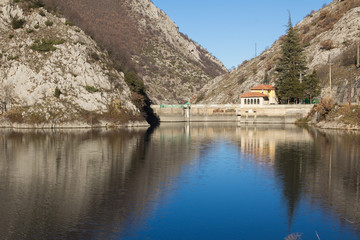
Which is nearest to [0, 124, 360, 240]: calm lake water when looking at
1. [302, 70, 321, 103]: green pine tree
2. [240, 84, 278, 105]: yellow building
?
[302, 70, 321, 103]: green pine tree

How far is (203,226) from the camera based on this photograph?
2348cm

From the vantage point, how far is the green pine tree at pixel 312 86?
123625 mm

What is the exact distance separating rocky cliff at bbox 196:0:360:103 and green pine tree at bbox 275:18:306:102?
7.98 m

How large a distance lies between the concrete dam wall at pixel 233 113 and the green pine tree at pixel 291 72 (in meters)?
6.66

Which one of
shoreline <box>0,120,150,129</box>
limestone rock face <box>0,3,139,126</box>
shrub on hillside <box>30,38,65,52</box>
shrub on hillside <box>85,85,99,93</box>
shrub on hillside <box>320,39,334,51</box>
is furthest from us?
shrub on hillside <box>320,39,334,51</box>

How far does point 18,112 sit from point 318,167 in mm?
87309

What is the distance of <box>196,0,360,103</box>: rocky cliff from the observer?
118250 millimetres

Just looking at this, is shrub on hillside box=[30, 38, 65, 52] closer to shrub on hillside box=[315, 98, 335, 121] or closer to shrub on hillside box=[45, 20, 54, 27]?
shrub on hillside box=[45, 20, 54, 27]

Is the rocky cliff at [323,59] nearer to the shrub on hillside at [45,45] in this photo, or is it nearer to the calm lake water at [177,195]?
the calm lake water at [177,195]

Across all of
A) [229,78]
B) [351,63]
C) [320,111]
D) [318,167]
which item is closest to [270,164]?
[318,167]

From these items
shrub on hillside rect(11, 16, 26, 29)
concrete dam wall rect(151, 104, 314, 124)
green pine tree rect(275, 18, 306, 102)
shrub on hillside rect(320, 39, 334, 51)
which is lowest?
concrete dam wall rect(151, 104, 314, 124)

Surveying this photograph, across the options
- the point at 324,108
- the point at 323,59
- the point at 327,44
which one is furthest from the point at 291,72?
the point at 324,108

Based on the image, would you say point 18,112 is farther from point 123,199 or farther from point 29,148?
point 123,199

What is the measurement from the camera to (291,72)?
429ft
